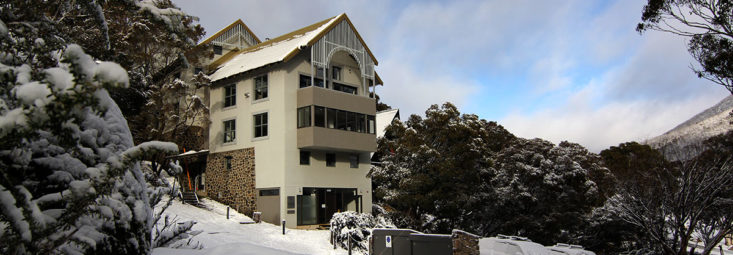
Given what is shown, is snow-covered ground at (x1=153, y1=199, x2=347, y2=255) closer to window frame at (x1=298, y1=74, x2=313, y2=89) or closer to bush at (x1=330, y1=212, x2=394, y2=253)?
bush at (x1=330, y1=212, x2=394, y2=253)

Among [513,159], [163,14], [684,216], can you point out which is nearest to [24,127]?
[163,14]

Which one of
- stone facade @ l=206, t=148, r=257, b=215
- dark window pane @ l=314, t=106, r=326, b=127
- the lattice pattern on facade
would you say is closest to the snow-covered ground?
stone facade @ l=206, t=148, r=257, b=215

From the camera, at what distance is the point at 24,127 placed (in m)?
3.16

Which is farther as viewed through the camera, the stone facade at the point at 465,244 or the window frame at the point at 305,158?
the window frame at the point at 305,158

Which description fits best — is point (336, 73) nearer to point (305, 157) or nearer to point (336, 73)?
point (336, 73)

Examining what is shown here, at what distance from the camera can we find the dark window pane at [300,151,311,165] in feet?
96.3

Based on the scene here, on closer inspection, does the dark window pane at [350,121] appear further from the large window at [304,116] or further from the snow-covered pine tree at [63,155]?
the snow-covered pine tree at [63,155]

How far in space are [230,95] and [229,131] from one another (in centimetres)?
229

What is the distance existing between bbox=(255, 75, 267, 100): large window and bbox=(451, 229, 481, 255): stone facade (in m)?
16.8

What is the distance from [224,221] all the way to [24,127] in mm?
23805

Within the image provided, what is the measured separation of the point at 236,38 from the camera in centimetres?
3831

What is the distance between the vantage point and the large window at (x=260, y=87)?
3052 centimetres

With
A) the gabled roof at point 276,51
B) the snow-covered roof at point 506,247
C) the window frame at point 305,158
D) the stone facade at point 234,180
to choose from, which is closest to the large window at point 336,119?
the window frame at point 305,158

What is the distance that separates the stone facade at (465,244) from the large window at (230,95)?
19.1 m
